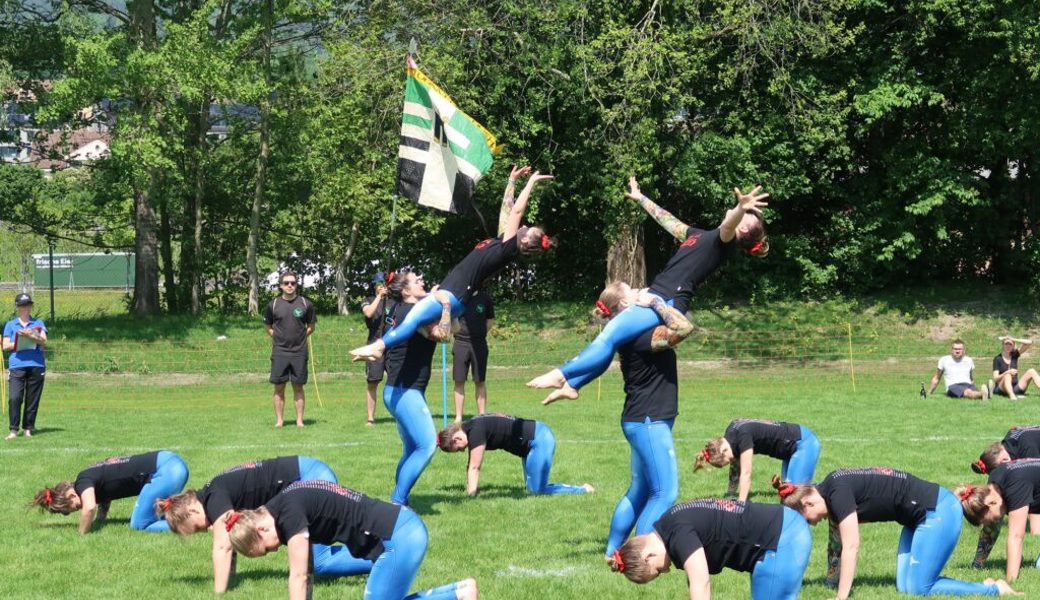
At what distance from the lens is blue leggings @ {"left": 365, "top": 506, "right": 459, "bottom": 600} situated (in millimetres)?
6422

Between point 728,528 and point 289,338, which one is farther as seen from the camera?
point 289,338

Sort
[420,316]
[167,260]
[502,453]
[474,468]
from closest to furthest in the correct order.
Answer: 1. [420,316]
2. [474,468]
3. [502,453]
4. [167,260]

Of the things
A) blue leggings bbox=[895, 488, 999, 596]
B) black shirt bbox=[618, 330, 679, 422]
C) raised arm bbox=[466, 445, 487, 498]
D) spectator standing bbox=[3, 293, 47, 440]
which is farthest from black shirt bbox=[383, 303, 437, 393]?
spectator standing bbox=[3, 293, 47, 440]

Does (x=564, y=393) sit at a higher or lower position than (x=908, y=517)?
higher

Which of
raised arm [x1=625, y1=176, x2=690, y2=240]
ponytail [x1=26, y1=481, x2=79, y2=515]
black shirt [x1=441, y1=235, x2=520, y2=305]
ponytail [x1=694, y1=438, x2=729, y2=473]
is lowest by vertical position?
ponytail [x1=26, y1=481, x2=79, y2=515]

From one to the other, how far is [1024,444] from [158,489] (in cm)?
668

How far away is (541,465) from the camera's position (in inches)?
421

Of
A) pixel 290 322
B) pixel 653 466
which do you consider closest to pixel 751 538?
pixel 653 466

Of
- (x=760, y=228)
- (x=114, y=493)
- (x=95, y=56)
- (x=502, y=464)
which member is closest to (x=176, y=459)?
(x=114, y=493)

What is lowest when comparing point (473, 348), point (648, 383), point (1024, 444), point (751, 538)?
point (751, 538)

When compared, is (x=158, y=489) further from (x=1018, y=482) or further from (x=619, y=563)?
(x=1018, y=482)

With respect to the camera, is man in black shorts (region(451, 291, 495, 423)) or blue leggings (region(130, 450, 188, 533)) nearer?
blue leggings (region(130, 450, 188, 533))

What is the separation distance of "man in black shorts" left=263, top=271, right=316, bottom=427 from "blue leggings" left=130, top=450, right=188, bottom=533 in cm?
601

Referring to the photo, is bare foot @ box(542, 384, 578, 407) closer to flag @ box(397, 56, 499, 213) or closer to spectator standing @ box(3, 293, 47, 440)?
flag @ box(397, 56, 499, 213)
